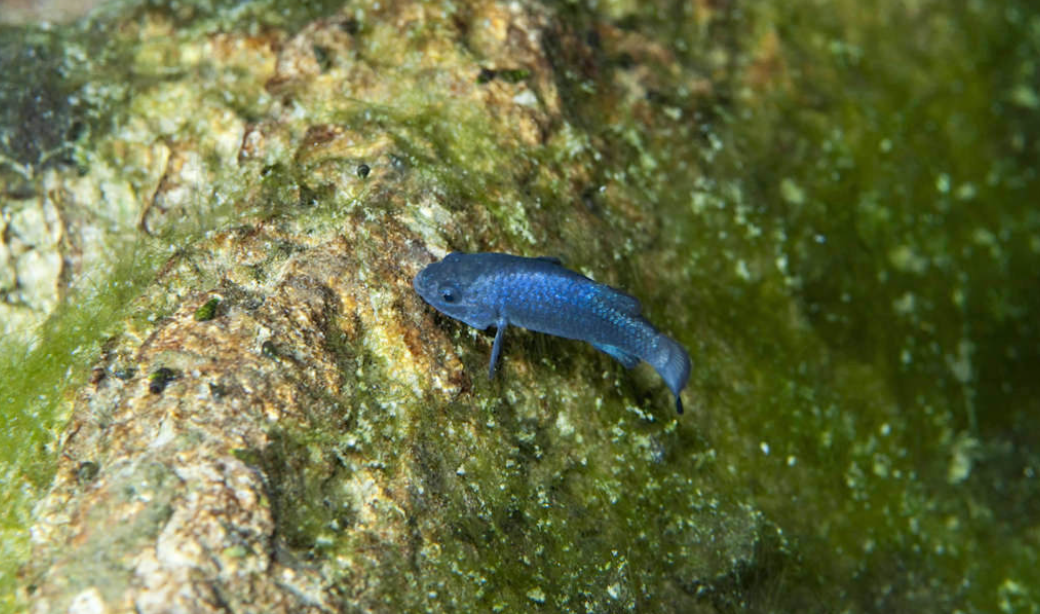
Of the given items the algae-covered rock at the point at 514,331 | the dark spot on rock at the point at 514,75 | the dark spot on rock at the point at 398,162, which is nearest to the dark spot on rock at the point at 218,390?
the algae-covered rock at the point at 514,331

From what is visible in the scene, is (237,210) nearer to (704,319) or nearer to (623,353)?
(623,353)

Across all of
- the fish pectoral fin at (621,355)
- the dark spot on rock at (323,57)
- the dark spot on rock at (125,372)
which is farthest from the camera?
the dark spot on rock at (323,57)

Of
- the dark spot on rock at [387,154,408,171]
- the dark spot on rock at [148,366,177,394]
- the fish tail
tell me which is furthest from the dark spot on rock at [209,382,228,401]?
the fish tail

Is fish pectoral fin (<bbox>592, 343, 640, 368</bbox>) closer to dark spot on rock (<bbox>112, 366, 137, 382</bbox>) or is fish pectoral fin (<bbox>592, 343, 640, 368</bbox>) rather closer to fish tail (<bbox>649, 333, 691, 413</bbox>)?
fish tail (<bbox>649, 333, 691, 413</bbox>)

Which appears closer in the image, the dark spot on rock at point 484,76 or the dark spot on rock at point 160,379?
the dark spot on rock at point 160,379

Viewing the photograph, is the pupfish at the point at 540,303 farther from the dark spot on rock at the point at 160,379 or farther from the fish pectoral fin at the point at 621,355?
the dark spot on rock at the point at 160,379

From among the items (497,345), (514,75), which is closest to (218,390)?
(497,345)

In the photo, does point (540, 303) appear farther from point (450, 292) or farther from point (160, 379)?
point (160, 379)
